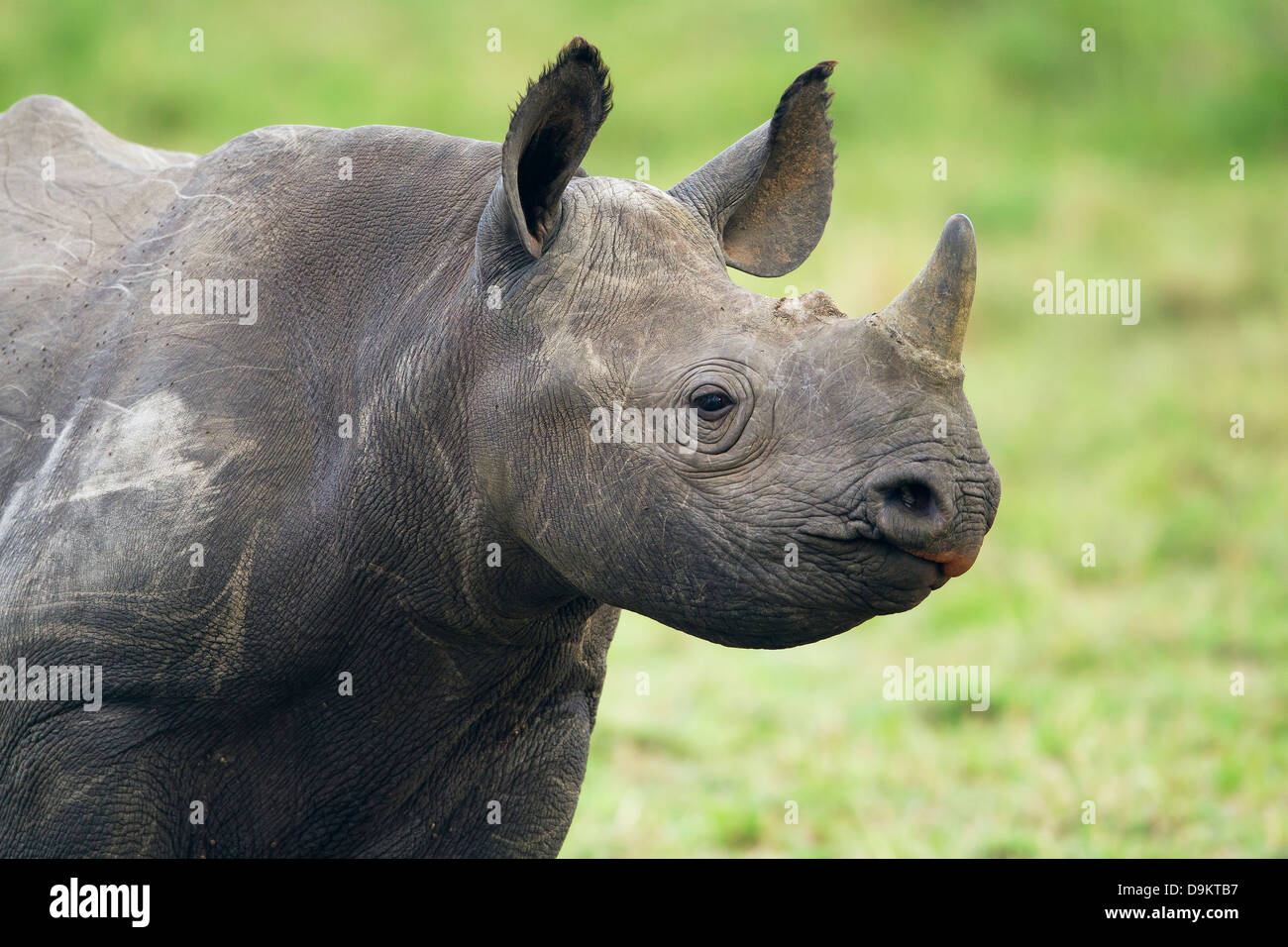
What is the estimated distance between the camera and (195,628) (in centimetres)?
364

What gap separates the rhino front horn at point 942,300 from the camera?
10.5 ft

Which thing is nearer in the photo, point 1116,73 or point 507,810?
point 507,810

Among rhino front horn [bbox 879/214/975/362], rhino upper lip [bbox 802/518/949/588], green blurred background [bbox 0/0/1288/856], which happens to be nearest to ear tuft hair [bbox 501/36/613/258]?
rhino front horn [bbox 879/214/975/362]

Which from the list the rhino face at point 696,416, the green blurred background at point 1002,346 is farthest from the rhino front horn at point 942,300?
the green blurred background at point 1002,346

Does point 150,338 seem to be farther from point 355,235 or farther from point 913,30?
point 913,30

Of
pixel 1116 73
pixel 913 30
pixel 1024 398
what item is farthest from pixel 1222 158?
pixel 1024 398

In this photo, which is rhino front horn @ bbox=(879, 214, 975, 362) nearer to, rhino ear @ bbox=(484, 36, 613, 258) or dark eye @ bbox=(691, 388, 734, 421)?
dark eye @ bbox=(691, 388, 734, 421)

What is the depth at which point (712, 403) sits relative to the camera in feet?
10.8

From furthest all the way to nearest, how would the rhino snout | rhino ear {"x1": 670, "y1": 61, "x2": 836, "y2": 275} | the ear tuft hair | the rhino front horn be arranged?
rhino ear {"x1": 670, "y1": 61, "x2": 836, "y2": 275}, the ear tuft hair, the rhino front horn, the rhino snout

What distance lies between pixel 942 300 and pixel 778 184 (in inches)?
43.5

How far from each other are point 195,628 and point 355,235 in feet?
3.27

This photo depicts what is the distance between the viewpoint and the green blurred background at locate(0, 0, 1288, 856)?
697 centimetres

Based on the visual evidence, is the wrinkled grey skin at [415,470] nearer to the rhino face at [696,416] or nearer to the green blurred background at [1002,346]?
the rhino face at [696,416]

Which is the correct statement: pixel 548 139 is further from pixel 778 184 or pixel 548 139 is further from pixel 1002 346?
pixel 1002 346
